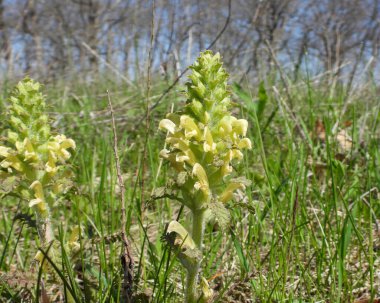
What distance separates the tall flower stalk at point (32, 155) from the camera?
163 cm

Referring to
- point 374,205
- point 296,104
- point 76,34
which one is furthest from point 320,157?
point 76,34

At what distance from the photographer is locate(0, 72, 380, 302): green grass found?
5.27 feet

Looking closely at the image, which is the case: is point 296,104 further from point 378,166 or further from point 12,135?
point 12,135

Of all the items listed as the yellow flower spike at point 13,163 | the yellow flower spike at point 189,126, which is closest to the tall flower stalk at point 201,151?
the yellow flower spike at point 189,126

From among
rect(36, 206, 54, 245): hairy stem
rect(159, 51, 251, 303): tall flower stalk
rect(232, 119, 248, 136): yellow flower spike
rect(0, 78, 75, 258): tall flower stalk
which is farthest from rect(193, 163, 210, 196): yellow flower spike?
rect(36, 206, 54, 245): hairy stem

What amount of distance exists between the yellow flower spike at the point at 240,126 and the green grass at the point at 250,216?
0.25 meters

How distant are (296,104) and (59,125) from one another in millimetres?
2617

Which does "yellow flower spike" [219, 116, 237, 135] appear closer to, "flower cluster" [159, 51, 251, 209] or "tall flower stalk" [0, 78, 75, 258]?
"flower cluster" [159, 51, 251, 209]

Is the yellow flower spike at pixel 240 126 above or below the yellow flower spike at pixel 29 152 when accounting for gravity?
above

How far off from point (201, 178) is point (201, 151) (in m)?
0.11

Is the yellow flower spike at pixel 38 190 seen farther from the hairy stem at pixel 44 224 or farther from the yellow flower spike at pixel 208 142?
the yellow flower spike at pixel 208 142

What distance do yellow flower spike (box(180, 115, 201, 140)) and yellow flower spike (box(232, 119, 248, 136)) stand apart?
0.17 m

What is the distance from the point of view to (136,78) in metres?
5.82

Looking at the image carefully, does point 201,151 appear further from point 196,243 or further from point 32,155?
point 32,155
